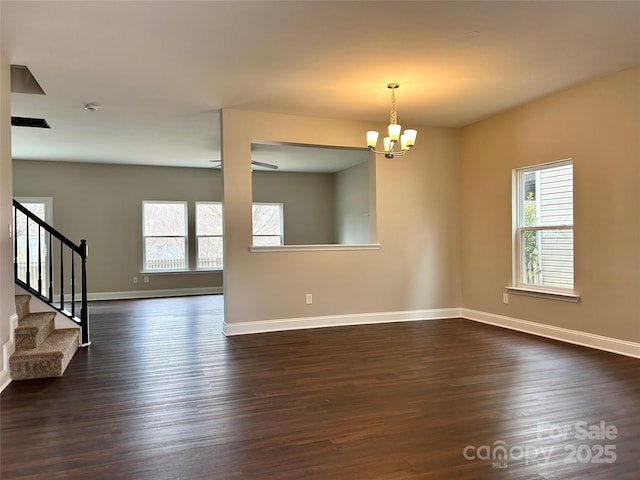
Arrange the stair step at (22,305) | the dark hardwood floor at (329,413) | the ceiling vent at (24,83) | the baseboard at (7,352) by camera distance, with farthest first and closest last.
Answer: the ceiling vent at (24,83), the stair step at (22,305), the baseboard at (7,352), the dark hardwood floor at (329,413)

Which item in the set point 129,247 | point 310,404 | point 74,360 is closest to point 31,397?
point 74,360

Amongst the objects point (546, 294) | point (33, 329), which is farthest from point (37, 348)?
point (546, 294)

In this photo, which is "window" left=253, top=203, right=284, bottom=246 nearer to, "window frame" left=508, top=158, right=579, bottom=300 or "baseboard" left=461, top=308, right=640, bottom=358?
"baseboard" left=461, top=308, right=640, bottom=358

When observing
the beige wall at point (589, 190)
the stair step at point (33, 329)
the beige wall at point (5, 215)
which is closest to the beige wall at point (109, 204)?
the stair step at point (33, 329)

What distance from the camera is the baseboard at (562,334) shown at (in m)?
3.97

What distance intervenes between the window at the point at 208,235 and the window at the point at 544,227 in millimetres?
6158

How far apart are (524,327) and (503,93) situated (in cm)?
265

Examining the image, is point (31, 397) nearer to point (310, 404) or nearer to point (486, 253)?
point (310, 404)

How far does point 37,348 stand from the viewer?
3666mm

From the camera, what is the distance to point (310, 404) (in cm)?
283

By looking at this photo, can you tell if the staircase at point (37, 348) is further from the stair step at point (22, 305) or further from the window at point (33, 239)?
the window at point (33, 239)

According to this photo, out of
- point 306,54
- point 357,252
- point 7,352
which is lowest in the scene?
point 7,352

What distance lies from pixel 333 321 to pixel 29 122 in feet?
15.4

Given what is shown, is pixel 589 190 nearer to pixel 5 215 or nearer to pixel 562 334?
pixel 562 334
